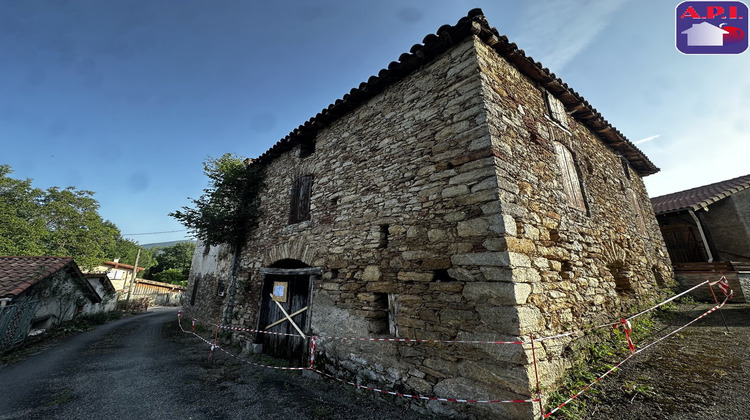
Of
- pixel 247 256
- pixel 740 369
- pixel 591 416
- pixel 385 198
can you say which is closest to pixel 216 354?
pixel 247 256

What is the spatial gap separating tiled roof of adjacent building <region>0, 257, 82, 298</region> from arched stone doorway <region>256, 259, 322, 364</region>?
21.9 ft

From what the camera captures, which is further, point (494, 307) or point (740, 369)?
point (740, 369)

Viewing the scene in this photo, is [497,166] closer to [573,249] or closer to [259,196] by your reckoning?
[573,249]

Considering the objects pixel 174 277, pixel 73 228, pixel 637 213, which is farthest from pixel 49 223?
pixel 637 213

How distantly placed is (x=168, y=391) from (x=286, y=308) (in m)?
2.26

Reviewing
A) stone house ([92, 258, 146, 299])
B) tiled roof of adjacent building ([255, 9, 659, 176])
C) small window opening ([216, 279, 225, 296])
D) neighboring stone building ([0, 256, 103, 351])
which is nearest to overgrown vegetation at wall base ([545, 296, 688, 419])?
tiled roof of adjacent building ([255, 9, 659, 176])

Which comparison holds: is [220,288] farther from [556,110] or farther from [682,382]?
[556,110]

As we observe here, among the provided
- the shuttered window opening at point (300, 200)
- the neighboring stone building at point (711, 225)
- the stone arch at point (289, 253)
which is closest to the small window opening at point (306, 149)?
the shuttered window opening at point (300, 200)

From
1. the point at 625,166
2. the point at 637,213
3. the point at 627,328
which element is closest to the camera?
the point at 627,328

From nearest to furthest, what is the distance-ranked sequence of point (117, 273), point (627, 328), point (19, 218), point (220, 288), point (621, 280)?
1. point (627, 328)
2. point (621, 280)
3. point (220, 288)
4. point (19, 218)
5. point (117, 273)

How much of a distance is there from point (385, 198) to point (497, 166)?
178 cm

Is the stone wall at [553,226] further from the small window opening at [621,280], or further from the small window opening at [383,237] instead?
the small window opening at [383,237]

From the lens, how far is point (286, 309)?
586 centimetres

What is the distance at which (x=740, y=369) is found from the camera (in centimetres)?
327
